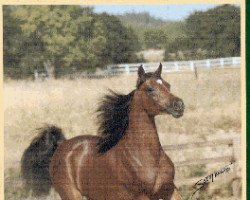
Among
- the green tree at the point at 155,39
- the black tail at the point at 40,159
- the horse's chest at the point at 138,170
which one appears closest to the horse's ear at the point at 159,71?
the green tree at the point at 155,39

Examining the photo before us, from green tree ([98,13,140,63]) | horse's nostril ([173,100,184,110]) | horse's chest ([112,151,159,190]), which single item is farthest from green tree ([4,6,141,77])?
horse's chest ([112,151,159,190])

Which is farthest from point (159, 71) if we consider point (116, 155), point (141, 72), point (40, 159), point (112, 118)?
point (40, 159)

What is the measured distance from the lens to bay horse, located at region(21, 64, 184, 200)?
7.82 ft

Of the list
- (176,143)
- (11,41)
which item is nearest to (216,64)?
(176,143)

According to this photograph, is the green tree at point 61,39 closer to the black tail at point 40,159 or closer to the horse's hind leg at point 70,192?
the black tail at point 40,159

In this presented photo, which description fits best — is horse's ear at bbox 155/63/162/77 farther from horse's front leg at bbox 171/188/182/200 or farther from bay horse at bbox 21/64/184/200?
horse's front leg at bbox 171/188/182/200

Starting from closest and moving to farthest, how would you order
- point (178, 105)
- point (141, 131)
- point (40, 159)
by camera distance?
point (178, 105) → point (141, 131) → point (40, 159)

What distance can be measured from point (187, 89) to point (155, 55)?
0.73 feet

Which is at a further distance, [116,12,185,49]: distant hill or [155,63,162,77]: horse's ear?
[116,12,185,49]: distant hill

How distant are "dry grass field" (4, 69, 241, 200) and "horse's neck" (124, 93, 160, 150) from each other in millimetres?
72

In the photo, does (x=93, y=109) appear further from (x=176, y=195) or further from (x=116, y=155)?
(x=176, y=195)

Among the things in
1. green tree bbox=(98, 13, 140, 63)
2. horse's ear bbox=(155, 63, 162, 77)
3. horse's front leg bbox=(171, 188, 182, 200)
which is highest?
green tree bbox=(98, 13, 140, 63)

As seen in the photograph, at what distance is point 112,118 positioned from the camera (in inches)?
96.2

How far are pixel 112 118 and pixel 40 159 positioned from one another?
0.40 metres
